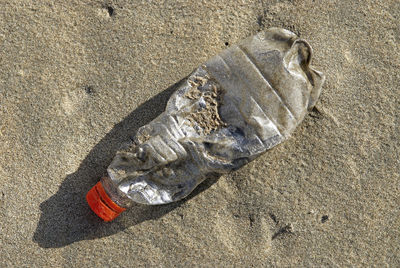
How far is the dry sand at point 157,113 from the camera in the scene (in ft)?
6.60

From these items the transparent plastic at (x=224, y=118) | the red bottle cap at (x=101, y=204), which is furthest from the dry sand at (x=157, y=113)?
the transparent plastic at (x=224, y=118)

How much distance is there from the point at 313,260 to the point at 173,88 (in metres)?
1.20

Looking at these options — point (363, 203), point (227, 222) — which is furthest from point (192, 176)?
point (363, 203)

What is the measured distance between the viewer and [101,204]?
1.92 metres

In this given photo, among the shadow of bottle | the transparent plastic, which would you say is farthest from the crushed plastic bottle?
the shadow of bottle

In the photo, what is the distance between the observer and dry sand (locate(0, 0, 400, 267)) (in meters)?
2.01

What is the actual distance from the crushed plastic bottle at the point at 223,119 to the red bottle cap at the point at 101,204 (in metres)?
0.10

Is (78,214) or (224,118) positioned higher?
(224,118)

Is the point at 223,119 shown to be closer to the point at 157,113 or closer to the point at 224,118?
the point at 224,118

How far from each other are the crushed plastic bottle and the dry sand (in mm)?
239

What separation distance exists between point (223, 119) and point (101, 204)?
755 millimetres

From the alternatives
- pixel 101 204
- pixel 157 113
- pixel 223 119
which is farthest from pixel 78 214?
pixel 223 119

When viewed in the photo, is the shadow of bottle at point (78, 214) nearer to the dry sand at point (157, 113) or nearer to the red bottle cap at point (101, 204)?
the dry sand at point (157, 113)

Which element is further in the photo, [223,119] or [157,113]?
[157,113]
